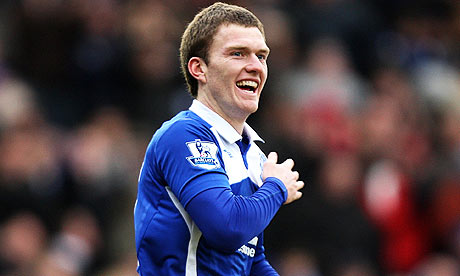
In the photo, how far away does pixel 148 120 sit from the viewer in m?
11.0

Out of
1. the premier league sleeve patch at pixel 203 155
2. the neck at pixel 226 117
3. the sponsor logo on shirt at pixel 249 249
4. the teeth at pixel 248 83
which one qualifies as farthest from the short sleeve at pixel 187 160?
the sponsor logo on shirt at pixel 249 249

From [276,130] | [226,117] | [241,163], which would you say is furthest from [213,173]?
[276,130]

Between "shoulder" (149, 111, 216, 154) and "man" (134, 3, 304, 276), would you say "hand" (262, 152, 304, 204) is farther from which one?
"shoulder" (149, 111, 216, 154)

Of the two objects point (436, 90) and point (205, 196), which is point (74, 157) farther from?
point (205, 196)

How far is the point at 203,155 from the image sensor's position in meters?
4.24

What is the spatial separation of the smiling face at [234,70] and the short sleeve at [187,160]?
0.25m

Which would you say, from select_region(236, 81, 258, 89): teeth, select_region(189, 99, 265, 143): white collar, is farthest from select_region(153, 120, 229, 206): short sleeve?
select_region(236, 81, 258, 89): teeth

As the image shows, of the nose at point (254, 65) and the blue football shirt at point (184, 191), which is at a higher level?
the nose at point (254, 65)

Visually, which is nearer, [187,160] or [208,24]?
[187,160]

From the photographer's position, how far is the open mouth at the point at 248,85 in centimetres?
458

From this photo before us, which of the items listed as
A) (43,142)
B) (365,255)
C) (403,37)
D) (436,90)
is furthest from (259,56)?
(403,37)

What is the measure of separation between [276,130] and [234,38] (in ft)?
19.3

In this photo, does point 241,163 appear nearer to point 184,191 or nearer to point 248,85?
point 248,85

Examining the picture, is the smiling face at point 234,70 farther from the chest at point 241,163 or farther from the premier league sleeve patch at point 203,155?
the premier league sleeve patch at point 203,155
